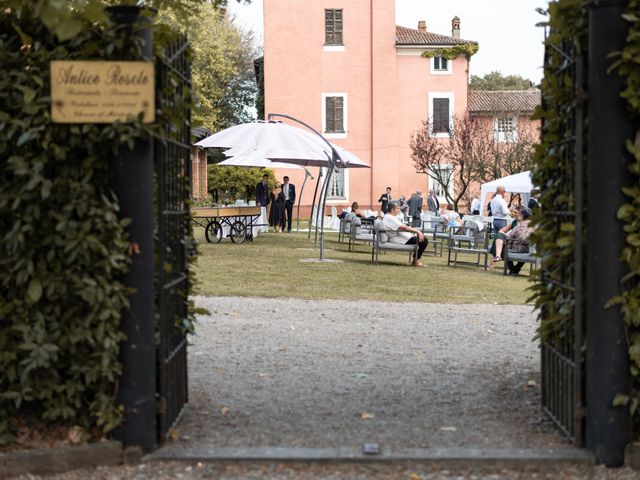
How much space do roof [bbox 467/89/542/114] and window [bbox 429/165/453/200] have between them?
5.85 metres

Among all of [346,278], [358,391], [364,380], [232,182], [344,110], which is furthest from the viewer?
[232,182]

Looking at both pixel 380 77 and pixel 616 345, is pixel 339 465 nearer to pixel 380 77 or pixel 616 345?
pixel 616 345

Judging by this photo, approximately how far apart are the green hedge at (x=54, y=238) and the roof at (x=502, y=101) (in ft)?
167

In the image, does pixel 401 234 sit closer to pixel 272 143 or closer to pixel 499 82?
pixel 272 143

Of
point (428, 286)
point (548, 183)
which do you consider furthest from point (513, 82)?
point (548, 183)

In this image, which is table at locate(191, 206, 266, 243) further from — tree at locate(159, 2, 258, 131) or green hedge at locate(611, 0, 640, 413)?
tree at locate(159, 2, 258, 131)

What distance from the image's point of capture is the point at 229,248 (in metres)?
22.2

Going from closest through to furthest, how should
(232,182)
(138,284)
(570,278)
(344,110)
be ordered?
(138,284) < (570,278) < (344,110) < (232,182)

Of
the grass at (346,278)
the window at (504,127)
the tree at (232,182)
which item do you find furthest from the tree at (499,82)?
the grass at (346,278)

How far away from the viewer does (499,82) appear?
87438 mm

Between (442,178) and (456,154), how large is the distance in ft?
11.2

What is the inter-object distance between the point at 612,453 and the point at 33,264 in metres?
3.18

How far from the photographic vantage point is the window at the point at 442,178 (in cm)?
4866

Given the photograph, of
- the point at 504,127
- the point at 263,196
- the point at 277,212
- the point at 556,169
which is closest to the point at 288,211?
the point at 277,212
